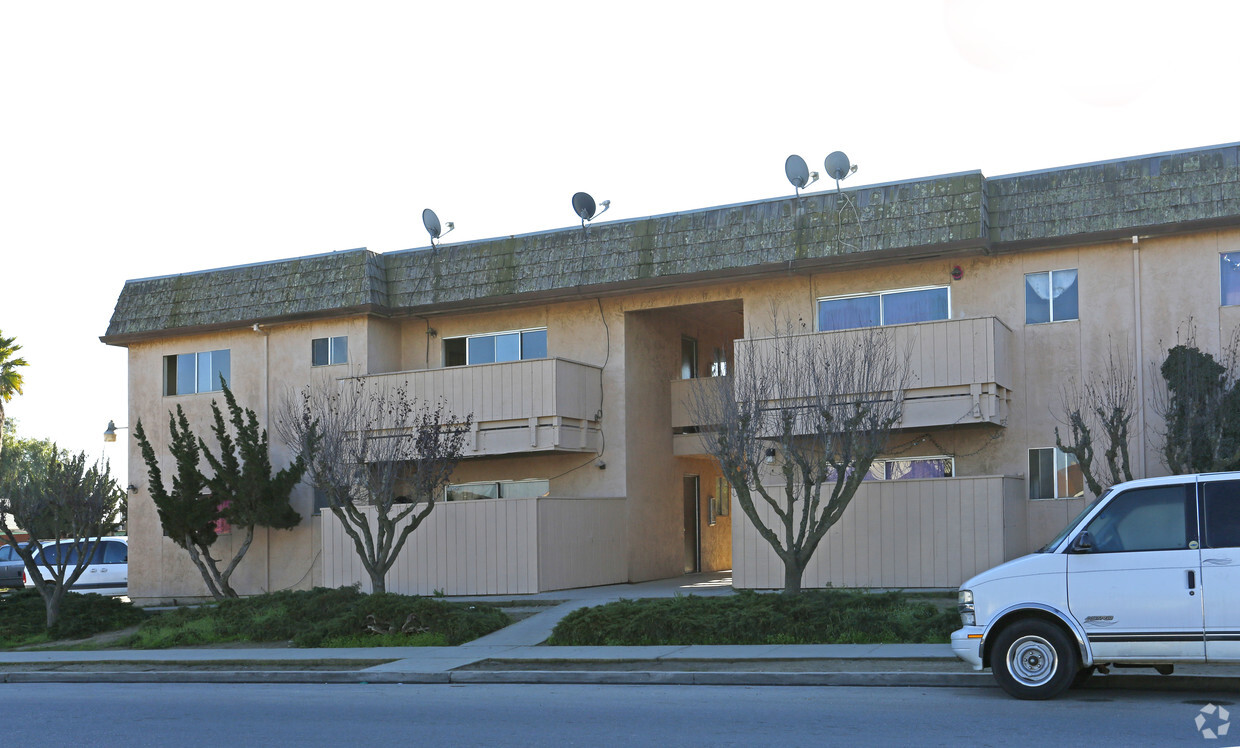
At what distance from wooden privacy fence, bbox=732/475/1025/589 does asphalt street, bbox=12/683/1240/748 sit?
25.8 feet

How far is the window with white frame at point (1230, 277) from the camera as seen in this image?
1952cm

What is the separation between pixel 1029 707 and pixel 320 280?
18.9 metres

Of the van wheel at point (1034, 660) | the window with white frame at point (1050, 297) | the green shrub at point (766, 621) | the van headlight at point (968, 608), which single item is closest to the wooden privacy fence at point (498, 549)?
the green shrub at point (766, 621)

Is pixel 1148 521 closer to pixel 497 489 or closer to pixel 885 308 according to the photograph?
pixel 885 308

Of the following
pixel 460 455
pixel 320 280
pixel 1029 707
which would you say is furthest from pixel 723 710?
pixel 320 280

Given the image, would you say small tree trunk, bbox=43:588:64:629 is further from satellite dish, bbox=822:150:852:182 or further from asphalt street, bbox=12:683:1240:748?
satellite dish, bbox=822:150:852:182

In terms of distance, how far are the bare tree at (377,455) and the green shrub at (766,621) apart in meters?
4.73

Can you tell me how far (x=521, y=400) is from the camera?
2322 cm

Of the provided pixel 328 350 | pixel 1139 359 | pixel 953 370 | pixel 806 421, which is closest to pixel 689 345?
pixel 328 350

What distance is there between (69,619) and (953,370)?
15.5 meters

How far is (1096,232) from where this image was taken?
65.5 feet

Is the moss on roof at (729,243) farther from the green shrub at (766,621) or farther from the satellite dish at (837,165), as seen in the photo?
the green shrub at (766,621)

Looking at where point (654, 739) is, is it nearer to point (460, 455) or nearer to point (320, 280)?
point (460, 455)

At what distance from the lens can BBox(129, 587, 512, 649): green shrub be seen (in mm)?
17547
